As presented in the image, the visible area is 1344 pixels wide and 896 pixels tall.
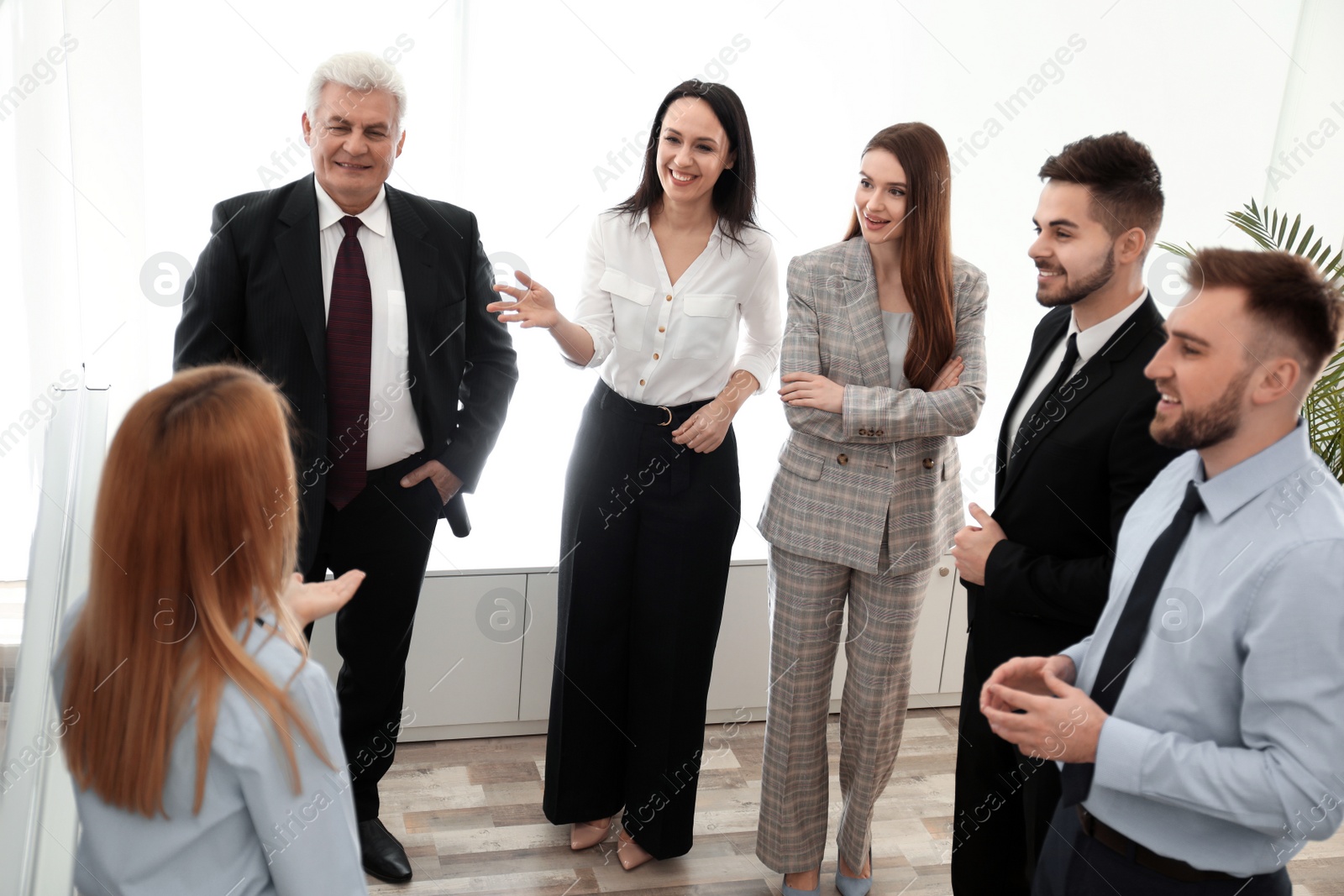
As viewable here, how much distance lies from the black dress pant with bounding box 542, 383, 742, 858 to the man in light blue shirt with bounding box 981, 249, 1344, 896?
1.21 meters

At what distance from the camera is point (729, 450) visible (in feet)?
9.20

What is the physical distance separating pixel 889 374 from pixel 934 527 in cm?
39

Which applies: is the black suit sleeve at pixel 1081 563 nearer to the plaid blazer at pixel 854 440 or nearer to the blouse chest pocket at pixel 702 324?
the plaid blazer at pixel 854 440

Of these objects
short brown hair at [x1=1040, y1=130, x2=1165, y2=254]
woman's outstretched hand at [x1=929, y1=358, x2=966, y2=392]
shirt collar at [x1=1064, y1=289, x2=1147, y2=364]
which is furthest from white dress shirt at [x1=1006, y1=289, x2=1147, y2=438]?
woman's outstretched hand at [x1=929, y1=358, x2=966, y2=392]

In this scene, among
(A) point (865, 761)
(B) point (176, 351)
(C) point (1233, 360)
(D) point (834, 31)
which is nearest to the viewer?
(C) point (1233, 360)

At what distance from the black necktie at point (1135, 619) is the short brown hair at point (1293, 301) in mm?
238

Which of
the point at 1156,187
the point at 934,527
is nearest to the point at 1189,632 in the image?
the point at 1156,187

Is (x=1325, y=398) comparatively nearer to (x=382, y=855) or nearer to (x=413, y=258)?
(x=413, y=258)

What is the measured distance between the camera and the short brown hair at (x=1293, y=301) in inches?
58.0

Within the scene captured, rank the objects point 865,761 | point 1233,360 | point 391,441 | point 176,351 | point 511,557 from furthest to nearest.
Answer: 1. point 511,557
2. point 865,761
3. point 391,441
4. point 176,351
5. point 1233,360

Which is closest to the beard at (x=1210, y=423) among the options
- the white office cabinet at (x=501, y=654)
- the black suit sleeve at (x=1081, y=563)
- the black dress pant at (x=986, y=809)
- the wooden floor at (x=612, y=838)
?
the black suit sleeve at (x=1081, y=563)

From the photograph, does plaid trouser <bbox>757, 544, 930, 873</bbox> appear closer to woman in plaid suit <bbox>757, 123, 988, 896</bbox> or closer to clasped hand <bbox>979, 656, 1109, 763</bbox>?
woman in plaid suit <bbox>757, 123, 988, 896</bbox>

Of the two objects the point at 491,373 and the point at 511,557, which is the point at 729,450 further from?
the point at 511,557

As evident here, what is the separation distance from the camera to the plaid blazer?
2561mm
